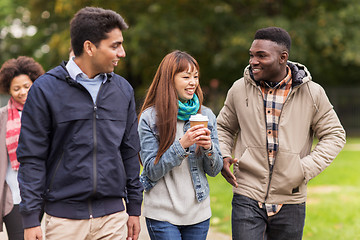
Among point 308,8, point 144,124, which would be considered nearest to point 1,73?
point 144,124

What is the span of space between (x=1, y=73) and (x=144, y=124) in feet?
5.71

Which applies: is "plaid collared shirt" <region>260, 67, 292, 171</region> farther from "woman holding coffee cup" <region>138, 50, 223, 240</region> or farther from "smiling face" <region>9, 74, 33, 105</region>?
"smiling face" <region>9, 74, 33, 105</region>

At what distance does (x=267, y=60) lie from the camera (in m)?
3.88

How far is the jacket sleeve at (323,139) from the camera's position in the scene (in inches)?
153

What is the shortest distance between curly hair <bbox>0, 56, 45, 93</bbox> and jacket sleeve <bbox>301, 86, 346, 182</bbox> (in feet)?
8.06

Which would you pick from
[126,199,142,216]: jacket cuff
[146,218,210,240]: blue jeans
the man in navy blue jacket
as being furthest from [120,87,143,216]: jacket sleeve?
[146,218,210,240]: blue jeans

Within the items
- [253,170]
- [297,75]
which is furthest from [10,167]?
[297,75]

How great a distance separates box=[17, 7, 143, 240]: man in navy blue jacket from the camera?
3018 mm

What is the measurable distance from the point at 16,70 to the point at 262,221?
2568 millimetres

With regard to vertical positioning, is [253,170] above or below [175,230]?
above

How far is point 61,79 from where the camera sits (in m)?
3.11

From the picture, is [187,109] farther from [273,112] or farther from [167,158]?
[273,112]

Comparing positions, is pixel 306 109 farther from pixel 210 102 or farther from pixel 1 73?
pixel 210 102

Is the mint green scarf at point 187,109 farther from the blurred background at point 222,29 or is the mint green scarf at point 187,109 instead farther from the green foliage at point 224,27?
the green foliage at point 224,27
